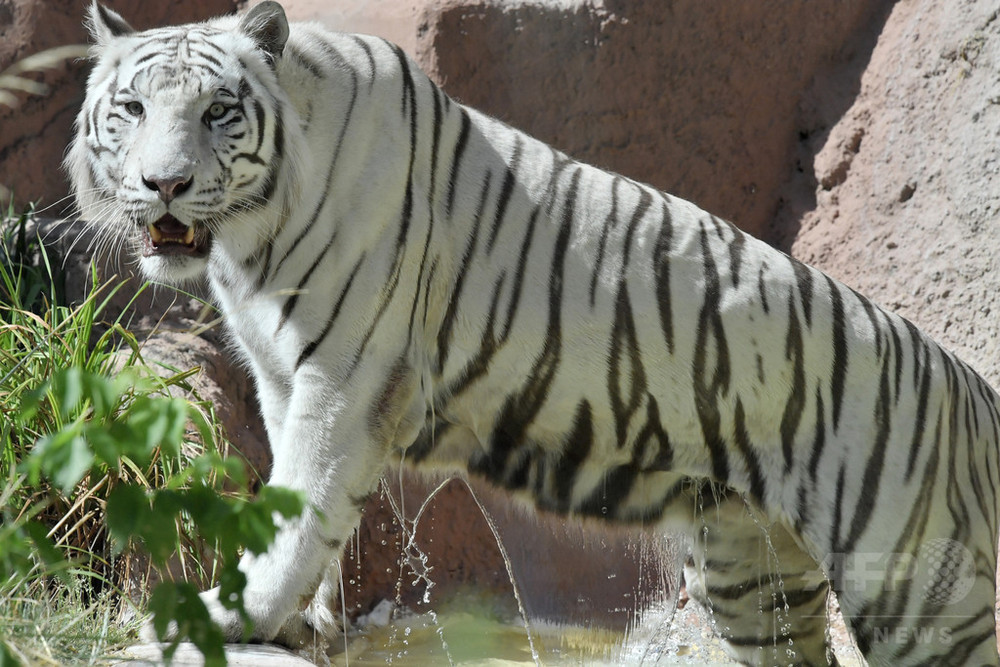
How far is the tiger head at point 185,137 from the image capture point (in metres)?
2.64

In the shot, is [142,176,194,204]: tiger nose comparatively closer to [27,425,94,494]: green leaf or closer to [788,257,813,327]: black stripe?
[27,425,94,494]: green leaf

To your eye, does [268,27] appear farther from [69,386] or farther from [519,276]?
[69,386]

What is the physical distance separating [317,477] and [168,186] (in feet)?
2.60

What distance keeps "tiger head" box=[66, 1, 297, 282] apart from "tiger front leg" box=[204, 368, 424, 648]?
1.49ft

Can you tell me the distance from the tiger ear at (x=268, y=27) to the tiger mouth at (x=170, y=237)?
0.50 metres

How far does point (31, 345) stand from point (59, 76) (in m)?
2.09

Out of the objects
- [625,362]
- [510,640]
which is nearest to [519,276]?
[625,362]

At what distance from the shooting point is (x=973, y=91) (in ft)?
15.5

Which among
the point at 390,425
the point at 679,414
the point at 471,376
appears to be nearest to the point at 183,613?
the point at 390,425

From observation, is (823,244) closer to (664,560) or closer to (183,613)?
(664,560)

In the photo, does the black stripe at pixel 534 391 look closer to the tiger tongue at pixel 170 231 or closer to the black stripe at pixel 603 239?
the black stripe at pixel 603 239

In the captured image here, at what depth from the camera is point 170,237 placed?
2727mm

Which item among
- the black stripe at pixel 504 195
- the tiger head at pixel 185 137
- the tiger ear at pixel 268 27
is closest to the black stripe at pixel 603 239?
the black stripe at pixel 504 195

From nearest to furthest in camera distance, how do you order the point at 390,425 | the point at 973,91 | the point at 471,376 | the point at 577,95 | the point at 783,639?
the point at 390,425 < the point at 471,376 < the point at 783,639 < the point at 973,91 < the point at 577,95
